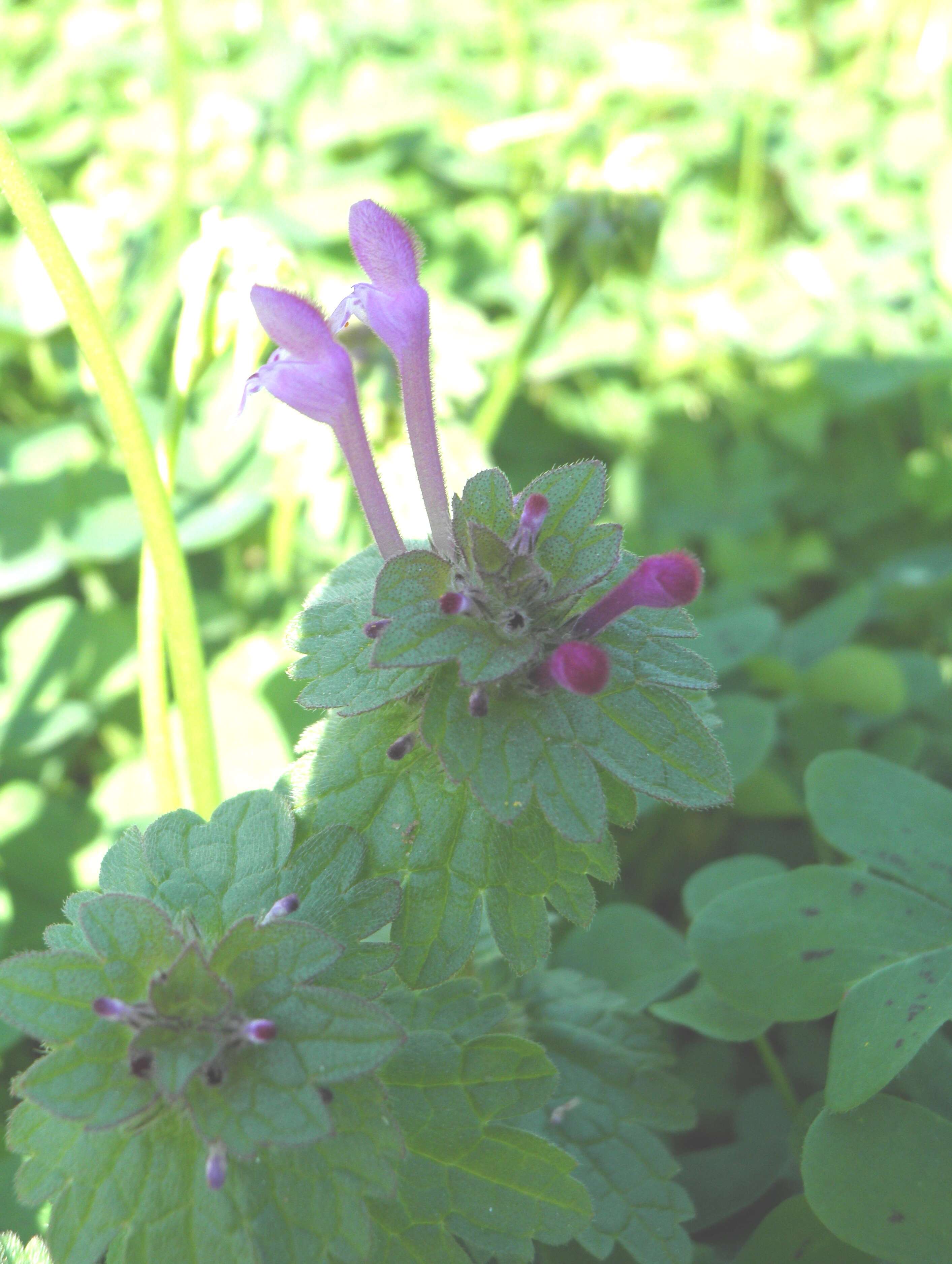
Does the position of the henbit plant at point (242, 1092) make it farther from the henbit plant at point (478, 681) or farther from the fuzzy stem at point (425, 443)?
the fuzzy stem at point (425, 443)

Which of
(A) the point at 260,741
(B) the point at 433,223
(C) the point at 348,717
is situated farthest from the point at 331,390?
(B) the point at 433,223

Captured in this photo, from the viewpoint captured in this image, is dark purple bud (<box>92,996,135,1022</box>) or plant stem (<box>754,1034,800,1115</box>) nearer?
dark purple bud (<box>92,996,135,1022</box>)

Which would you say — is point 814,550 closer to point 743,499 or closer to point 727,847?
point 743,499

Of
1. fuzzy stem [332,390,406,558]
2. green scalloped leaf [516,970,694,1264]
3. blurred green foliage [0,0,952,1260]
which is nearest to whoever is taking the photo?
fuzzy stem [332,390,406,558]

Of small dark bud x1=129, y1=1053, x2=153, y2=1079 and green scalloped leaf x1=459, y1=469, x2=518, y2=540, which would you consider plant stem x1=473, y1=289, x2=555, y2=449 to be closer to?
green scalloped leaf x1=459, y1=469, x2=518, y2=540

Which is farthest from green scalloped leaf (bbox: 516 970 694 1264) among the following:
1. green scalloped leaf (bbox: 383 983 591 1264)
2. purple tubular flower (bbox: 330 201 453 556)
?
purple tubular flower (bbox: 330 201 453 556)

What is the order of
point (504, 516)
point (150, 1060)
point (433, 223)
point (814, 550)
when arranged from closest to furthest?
point (150, 1060) → point (504, 516) → point (814, 550) → point (433, 223)
